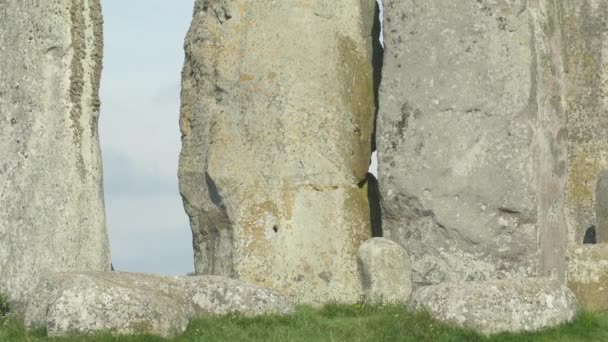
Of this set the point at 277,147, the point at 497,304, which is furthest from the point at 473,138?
the point at 497,304

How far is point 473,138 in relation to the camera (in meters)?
17.0

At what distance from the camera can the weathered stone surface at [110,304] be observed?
41.3 feet

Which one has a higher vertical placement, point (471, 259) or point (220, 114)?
point (220, 114)

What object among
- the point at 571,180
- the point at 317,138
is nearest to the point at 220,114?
the point at 317,138

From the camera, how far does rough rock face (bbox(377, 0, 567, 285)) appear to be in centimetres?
1677

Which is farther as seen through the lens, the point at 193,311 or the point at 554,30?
the point at 554,30

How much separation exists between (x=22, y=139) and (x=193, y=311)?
8.54 ft

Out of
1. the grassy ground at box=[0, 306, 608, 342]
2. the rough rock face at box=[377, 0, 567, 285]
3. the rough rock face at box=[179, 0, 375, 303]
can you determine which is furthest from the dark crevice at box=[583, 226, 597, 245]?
the grassy ground at box=[0, 306, 608, 342]

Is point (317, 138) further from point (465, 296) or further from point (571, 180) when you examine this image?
point (571, 180)

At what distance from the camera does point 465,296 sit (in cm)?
1344

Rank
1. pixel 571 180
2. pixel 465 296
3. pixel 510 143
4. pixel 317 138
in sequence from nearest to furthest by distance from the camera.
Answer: pixel 465 296 → pixel 510 143 → pixel 317 138 → pixel 571 180

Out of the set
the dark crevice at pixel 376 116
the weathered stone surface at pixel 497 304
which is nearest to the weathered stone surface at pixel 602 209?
the dark crevice at pixel 376 116

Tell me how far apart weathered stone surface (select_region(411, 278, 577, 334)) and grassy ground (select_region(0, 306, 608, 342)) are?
0.12 metres

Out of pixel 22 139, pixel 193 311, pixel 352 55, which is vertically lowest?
pixel 193 311
